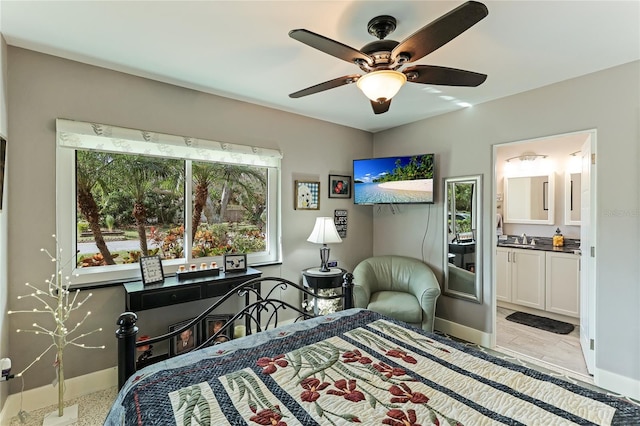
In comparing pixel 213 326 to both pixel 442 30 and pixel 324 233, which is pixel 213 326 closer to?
pixel 324 233

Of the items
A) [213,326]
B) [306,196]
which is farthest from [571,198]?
[213,326]

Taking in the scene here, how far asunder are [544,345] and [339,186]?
284 cm

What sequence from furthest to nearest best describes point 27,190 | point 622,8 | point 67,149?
point 67,149 < point 27,190 < point 622,8

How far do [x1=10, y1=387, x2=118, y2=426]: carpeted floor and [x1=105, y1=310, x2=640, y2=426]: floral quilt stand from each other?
48.7 inches

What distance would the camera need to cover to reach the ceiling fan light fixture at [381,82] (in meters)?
1.55

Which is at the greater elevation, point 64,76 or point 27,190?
point 64,76

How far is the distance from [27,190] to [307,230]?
8.16 feet

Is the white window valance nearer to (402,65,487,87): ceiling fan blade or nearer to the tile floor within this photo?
(402,65,487,87): ceiling fan blade

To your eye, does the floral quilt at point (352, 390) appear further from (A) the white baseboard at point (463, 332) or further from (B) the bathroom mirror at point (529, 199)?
(B) the bathroom mirror at point (529, 199)

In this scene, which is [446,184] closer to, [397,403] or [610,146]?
[610,146]

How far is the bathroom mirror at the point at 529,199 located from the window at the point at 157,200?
3634 millimetres

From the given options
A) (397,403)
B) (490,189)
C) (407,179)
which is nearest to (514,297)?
(490,189)

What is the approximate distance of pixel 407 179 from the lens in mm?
3568

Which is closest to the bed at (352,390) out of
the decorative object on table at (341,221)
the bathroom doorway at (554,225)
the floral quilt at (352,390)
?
the floral quilt at (352,390)
